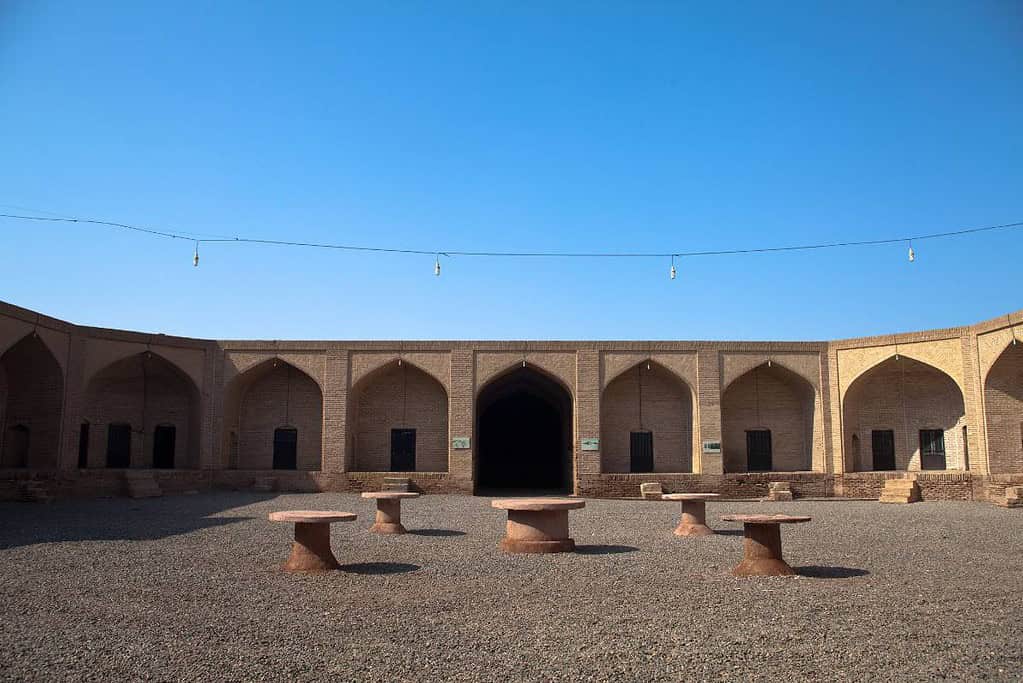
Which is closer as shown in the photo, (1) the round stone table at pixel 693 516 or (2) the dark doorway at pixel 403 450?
(1) the round stone table at pixel 693 516

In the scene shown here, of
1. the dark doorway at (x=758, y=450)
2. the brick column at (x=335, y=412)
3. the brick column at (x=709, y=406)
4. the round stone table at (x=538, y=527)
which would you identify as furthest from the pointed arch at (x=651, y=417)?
Answer: the round stone table at (x=538, y=527)

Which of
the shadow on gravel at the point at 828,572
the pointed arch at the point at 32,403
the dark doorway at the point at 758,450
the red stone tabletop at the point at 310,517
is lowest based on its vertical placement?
the shadow on gravel at the point at 828,572

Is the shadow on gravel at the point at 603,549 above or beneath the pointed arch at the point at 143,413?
beneath

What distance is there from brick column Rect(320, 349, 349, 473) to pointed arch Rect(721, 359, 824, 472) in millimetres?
10239

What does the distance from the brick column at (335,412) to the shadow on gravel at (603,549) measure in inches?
469

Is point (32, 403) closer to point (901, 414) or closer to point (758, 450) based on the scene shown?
point (758, 450)

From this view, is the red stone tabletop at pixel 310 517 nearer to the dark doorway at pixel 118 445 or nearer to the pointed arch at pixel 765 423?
the dark doorway at pixel 118 445

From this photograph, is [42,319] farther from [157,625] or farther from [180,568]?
[157,625]

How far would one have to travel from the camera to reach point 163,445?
2358cm

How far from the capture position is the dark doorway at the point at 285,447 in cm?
2400

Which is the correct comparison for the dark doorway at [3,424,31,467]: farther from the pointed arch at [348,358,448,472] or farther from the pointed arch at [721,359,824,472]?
the pointed arch at [721,359,824,472]

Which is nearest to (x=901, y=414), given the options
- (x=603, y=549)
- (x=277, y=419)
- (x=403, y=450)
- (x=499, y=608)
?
(x=403, y=450)

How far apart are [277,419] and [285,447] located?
2.65 ft

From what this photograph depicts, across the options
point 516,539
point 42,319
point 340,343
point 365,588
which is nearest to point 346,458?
point 340,343
